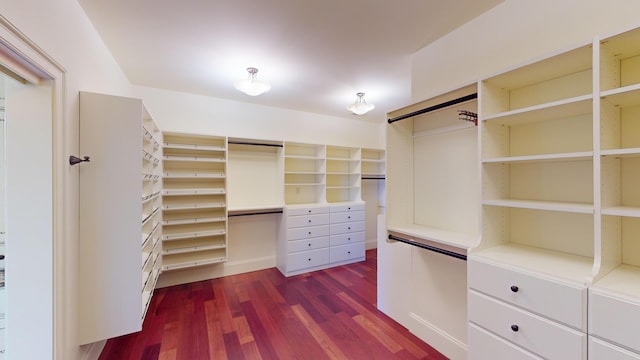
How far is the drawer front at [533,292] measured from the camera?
1.04m

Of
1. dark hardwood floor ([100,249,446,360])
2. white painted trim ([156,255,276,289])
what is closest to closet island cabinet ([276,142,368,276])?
white painted trim ([156,255,276,289])

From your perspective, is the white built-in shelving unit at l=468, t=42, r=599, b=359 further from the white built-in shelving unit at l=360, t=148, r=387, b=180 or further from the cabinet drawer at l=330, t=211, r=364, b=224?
the white built-in shelving unit at l=360, t=148, r=387, b=180

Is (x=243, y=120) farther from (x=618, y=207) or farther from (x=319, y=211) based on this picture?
(x=618, y=207)

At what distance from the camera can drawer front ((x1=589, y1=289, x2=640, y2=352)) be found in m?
0.89

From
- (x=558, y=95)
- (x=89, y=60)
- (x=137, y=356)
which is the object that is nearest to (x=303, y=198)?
(x=137, y=356)

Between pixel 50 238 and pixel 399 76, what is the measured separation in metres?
3.32

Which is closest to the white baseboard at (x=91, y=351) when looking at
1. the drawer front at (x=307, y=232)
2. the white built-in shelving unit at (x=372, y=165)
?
the drawer front at (x=307, y=232)

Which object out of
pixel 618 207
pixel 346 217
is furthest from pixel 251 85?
Answer: pixel 618 207

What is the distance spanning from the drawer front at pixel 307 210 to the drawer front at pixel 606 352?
10.3ft

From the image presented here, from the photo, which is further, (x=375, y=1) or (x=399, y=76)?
(x=399, y=76)

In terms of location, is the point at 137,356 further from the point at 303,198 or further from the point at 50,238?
the point at 303,198

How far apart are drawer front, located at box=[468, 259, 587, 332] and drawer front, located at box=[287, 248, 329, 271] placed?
269 centimetres

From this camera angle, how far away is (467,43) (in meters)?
1.96

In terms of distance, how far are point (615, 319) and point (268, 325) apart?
95.2 inches
